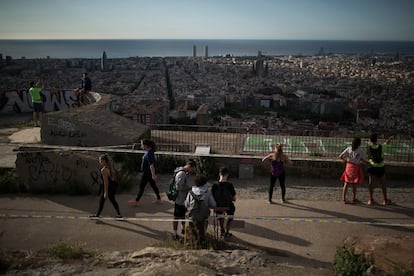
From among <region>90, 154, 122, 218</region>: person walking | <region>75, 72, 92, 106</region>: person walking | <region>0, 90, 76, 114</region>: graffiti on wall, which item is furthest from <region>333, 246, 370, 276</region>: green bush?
<region>0, 90, 76, 114</region>: graffiti on wall

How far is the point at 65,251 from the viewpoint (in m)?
5.39

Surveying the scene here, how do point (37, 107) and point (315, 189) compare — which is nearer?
point (315, 189)

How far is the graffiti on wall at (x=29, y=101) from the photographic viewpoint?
1541 cm

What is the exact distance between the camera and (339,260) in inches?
186

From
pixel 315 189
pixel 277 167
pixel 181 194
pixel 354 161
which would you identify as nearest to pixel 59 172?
pixel 181 194

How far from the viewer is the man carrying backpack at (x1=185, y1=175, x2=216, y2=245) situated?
5.65 m

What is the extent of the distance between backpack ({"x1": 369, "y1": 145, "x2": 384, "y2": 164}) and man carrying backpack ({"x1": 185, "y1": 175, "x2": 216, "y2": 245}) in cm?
363

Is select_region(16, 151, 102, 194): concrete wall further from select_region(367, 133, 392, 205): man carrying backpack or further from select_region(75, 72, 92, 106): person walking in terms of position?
select_region(75, 72, 92, 106): person walking

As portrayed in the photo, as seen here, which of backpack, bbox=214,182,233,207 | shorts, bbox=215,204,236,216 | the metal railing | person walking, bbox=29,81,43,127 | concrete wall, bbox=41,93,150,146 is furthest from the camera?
person walking, bbox=29,81,43,127

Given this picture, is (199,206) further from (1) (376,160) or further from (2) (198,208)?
(1) (376,160)

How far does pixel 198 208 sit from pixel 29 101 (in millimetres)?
13075

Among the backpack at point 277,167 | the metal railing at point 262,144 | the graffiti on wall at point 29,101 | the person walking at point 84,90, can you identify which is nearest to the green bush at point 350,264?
the backpack at point 277,167

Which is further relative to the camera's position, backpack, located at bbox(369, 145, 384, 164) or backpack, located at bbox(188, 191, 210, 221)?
backpack, located at bbox(369, 145, 384, 164)

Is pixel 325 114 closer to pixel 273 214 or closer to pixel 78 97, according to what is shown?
pixel 78 97
